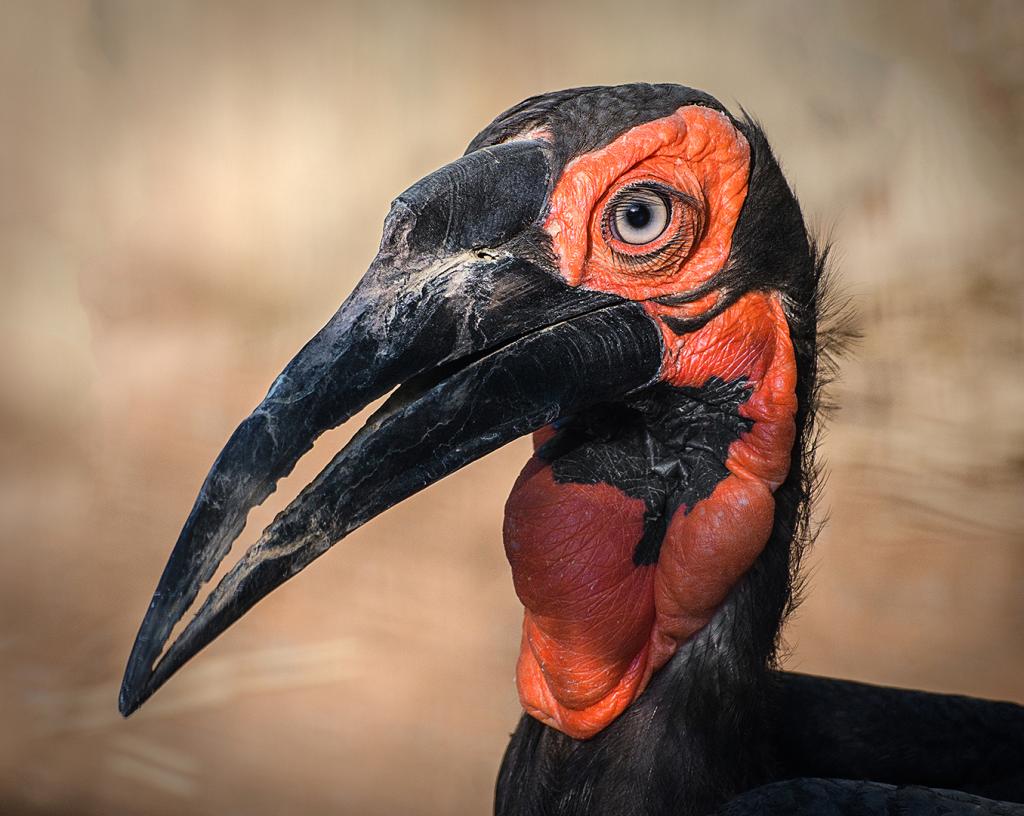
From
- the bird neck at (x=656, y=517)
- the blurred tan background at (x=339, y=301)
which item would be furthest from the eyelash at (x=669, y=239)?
the blurred tan background at (x=339, y=301)

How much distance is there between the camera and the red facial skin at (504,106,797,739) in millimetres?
1602

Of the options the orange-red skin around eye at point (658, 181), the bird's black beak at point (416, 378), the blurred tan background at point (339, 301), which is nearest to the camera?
the bird's black beak at point (416, 378)

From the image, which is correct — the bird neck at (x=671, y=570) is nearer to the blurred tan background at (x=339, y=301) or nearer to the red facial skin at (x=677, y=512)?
the red facial skin at (x=677, y=512)

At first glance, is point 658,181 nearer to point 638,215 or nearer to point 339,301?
point 638,215

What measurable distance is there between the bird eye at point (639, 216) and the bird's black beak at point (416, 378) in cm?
9

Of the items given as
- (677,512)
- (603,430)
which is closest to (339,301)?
(603,430)

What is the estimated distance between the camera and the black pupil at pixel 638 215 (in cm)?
159

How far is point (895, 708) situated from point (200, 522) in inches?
55.2

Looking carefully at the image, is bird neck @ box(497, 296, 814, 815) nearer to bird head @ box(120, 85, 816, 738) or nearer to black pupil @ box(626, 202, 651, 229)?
bird head @ box(120, 85, 816, 738)

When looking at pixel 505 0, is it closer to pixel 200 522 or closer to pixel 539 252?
pixel 539 252

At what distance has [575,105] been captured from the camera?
1612mm

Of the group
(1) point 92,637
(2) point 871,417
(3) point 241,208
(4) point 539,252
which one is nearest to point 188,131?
(3) point 241,208

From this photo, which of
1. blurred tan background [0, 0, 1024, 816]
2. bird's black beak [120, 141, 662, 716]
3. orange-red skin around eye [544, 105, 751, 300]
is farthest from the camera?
blurred tan background [0, 0, 1024, 816]

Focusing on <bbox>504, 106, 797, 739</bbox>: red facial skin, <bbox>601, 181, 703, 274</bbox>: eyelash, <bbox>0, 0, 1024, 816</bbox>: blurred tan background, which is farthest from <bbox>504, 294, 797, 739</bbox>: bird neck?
<bbox>0, 0, 1024, 816</bbox>: blurred tan background
